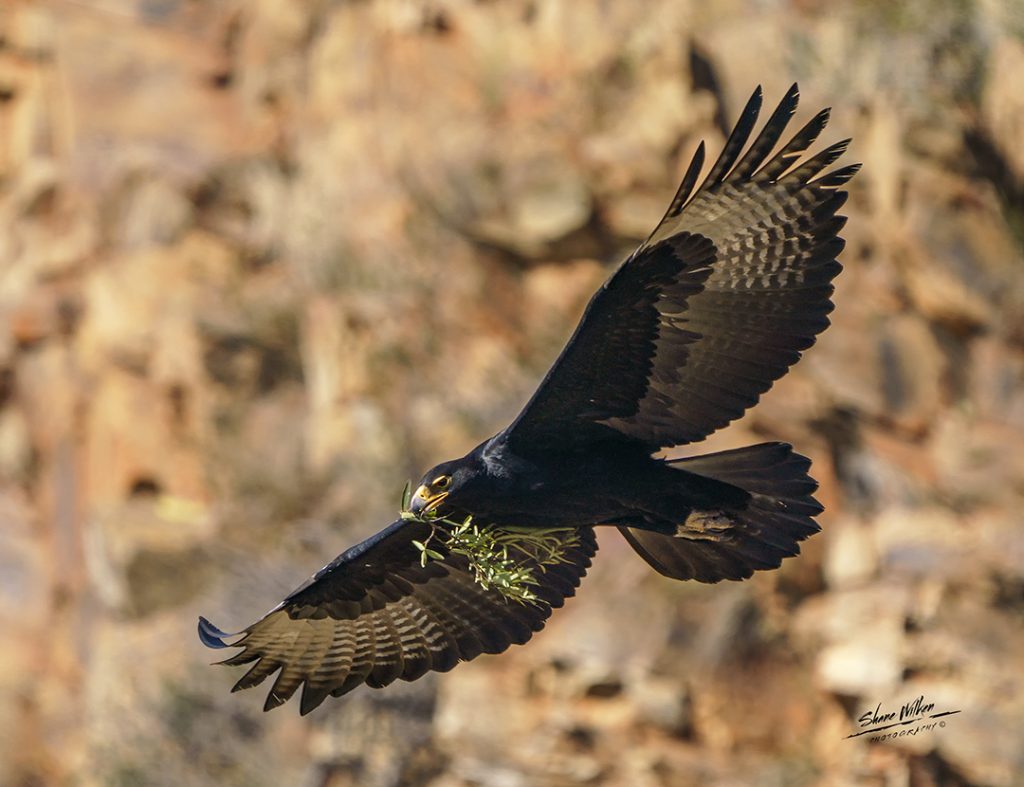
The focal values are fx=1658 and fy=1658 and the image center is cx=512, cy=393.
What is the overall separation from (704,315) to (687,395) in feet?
1.06

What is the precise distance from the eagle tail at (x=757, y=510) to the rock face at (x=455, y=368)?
5.17m

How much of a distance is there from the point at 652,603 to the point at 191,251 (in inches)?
288

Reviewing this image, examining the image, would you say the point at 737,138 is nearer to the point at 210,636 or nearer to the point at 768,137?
the point at 768,137

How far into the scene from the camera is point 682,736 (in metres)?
11.6

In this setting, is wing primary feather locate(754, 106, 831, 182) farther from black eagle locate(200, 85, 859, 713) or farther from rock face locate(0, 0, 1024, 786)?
rock face locate(0, 0, 1024, 786)

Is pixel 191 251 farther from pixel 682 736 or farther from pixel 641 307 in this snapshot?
pixel 641 307

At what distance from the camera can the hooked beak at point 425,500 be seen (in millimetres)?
5965

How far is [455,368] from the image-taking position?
551 inches

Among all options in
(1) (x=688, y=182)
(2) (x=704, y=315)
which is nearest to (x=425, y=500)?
(2) (x=704, y=315)

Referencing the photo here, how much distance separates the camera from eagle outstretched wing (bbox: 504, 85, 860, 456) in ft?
19.5

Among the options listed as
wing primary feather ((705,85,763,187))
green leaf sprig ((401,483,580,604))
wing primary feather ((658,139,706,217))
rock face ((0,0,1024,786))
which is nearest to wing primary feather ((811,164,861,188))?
wing primary feather ((705,85,763,187))

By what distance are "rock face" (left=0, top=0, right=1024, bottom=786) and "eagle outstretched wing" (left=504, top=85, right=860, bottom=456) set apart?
17.9 feet

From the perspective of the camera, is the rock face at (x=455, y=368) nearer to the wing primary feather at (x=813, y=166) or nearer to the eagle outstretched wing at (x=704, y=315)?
the eagle outstretched wing at (x=704, y=315)

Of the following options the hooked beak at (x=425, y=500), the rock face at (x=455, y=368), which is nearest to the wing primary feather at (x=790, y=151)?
the hooked beak at (x=425, y=500)
